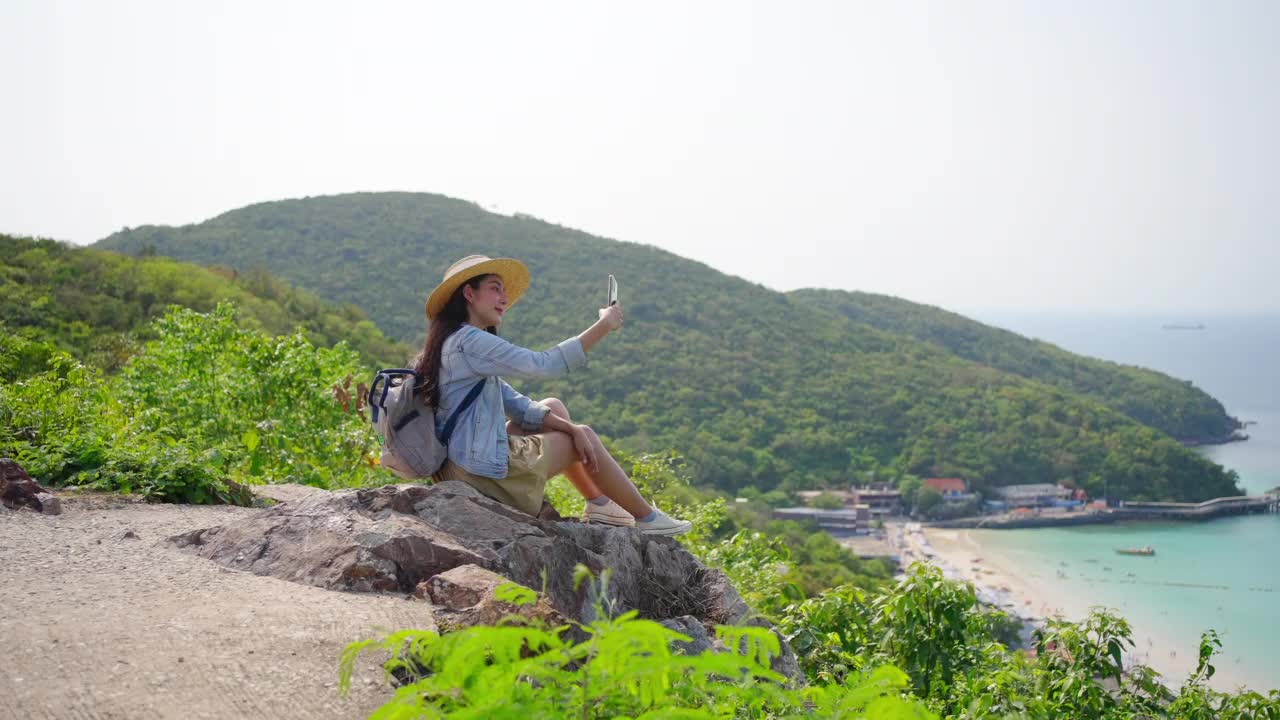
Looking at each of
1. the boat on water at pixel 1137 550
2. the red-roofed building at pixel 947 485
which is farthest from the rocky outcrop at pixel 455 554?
the red-roofed building at pixel 947 485

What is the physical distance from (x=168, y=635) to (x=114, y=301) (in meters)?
19.0

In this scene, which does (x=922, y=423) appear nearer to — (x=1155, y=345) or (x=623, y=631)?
(x=623, y=631)

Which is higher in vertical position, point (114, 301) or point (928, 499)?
point (114, 301)

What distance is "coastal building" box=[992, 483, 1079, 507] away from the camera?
150 ft

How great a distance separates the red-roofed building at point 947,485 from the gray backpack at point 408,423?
42.8 meters

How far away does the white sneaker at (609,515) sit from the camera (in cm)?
449

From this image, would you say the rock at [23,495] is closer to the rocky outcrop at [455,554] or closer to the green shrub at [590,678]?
the rocky outcrop at [455,554]

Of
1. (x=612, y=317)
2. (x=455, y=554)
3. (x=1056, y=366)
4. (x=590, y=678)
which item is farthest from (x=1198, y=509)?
(x=590, y=678)

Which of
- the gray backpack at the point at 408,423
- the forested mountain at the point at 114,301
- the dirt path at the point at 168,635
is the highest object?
the forested mountain at the point at 114,301

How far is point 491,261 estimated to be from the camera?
175 inches

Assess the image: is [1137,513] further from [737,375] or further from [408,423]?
[408,423]

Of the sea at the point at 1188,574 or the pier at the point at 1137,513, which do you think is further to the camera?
the pier at the point at 1137,513

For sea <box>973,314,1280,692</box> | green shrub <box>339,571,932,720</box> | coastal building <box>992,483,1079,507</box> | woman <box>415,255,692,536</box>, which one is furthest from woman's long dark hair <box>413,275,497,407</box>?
coastal building <box>992,483,1079,507</box>

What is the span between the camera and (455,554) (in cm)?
353
